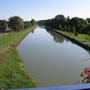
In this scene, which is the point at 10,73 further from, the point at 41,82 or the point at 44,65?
the point at 44,65

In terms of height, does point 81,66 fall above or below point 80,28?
below

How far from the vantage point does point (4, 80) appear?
4.96 m

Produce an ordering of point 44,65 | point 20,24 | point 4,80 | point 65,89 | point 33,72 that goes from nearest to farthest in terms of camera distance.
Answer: point 65,89 < point 4,80 < point 33,72 < point 44,65 < point 20,24

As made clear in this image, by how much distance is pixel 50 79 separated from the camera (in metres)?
6.14

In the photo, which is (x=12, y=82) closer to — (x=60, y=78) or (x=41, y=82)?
(x=41, y=82)

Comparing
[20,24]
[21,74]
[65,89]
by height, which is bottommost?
[21,74]

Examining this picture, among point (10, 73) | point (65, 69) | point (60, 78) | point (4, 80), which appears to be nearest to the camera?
point (4, 80)

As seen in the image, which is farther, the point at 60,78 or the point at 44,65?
the point at 44,65

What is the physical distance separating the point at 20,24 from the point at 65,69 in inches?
973

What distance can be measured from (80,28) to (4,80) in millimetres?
28108

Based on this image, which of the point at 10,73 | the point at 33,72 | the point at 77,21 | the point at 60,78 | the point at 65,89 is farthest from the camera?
the point at 77,21

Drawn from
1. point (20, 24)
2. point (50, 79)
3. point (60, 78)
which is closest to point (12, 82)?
point (50, 79)

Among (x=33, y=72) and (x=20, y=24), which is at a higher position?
(x=20, y=24)

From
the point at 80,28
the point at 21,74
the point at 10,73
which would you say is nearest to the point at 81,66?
the point at 21,74
